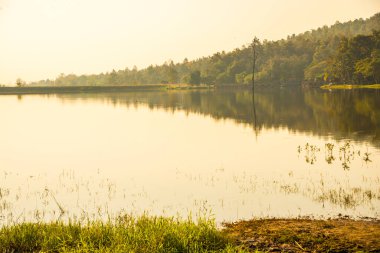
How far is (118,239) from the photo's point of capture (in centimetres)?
1139

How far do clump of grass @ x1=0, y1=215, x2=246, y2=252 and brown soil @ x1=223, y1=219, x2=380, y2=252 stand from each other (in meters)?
1.07

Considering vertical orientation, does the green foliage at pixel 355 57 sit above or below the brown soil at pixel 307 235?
above

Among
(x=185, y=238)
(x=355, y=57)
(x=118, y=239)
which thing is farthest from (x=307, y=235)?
(x=355, y=57)

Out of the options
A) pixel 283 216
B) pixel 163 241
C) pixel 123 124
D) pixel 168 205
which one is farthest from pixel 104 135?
pixel 163 241

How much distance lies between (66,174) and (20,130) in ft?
80.4

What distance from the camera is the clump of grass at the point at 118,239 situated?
10984mm

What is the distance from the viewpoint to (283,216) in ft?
51.4

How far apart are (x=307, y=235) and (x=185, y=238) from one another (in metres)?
3.55

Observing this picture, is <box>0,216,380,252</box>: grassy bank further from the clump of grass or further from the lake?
the lake

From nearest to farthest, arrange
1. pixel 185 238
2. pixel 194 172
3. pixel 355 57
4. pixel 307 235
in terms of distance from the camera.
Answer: pixel 185 238, pixel 307 235, pixel 194 172, pixel 355 57

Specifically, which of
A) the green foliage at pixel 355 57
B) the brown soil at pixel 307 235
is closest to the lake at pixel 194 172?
the brown soil at pixel 307 235

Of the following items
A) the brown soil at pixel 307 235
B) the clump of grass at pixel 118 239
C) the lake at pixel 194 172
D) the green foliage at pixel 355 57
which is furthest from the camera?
the green foliage at pixel 355 57

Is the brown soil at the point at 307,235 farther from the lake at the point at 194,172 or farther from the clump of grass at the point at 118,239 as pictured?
the lake at the point at 194,172

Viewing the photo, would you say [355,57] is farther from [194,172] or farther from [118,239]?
[118,239]
